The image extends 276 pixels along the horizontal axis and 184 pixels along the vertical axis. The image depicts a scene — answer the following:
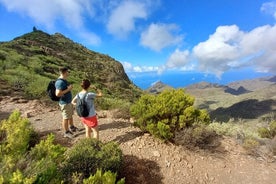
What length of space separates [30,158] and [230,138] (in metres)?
6.71

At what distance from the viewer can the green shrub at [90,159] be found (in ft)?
17.2

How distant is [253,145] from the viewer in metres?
8.41

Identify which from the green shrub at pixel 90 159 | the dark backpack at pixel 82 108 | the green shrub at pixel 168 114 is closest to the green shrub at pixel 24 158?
the green shrub at pixel 90 159

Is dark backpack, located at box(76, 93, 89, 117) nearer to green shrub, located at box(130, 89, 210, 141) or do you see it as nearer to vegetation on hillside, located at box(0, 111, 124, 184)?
vegetation on hillside, located at box(0, 111, 124, 184)

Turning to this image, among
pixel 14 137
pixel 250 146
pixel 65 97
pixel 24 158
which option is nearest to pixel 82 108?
pixel 65 97

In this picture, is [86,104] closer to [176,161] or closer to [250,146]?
[176,161]

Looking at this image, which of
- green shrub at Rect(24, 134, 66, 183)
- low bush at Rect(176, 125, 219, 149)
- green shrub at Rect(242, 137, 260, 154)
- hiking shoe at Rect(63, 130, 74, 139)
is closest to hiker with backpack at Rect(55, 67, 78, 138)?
hiking shoe at Rect(63, 130, 74, 139)

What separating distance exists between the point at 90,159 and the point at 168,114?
3.11 meters

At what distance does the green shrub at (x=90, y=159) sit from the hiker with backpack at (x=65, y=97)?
174 cm

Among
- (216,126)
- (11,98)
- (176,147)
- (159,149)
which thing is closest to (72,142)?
(159,149)

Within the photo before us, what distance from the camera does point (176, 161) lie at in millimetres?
6996

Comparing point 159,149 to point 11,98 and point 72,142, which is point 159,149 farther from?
point 11,98

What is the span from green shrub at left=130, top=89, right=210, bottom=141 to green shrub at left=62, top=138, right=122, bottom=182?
183 cm

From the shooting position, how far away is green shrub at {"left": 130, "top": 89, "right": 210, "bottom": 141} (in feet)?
24.9
